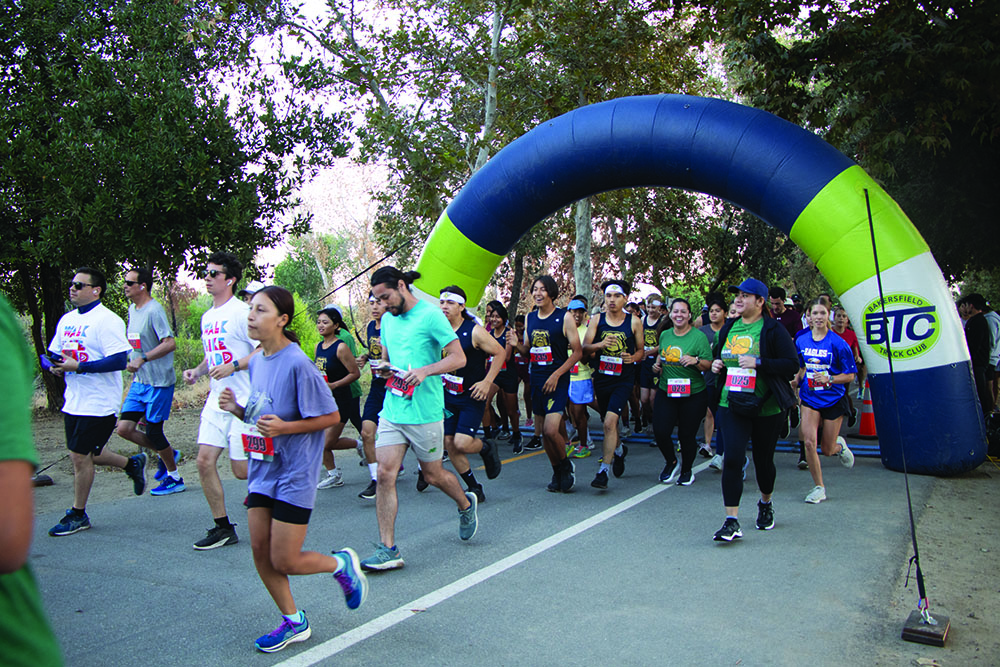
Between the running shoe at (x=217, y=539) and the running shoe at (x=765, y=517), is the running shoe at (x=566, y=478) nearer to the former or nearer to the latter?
the running shoe at (x=765, y=517)

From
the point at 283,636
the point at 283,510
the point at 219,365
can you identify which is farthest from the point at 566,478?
the point at 283,510

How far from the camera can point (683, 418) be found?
815cm

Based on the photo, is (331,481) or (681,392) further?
(331,481)

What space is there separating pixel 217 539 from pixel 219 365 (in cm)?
134

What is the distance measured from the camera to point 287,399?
4055 millimetres

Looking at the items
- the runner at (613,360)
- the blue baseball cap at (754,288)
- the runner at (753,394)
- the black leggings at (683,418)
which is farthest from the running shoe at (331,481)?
the blue baseball cap at (754,288)

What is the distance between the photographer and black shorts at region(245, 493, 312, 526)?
3939 mm

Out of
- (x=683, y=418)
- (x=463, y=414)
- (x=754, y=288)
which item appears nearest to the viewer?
(x=754, y=288)

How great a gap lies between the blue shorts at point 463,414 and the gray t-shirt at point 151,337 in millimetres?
2774

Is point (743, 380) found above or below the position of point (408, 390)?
below

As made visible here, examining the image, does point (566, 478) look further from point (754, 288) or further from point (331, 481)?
point (754, 288)

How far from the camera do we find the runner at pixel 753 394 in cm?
596

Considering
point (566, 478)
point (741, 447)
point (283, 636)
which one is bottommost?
point (283, 636)

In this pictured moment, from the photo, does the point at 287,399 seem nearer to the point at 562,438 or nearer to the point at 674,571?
the point at 674,571
